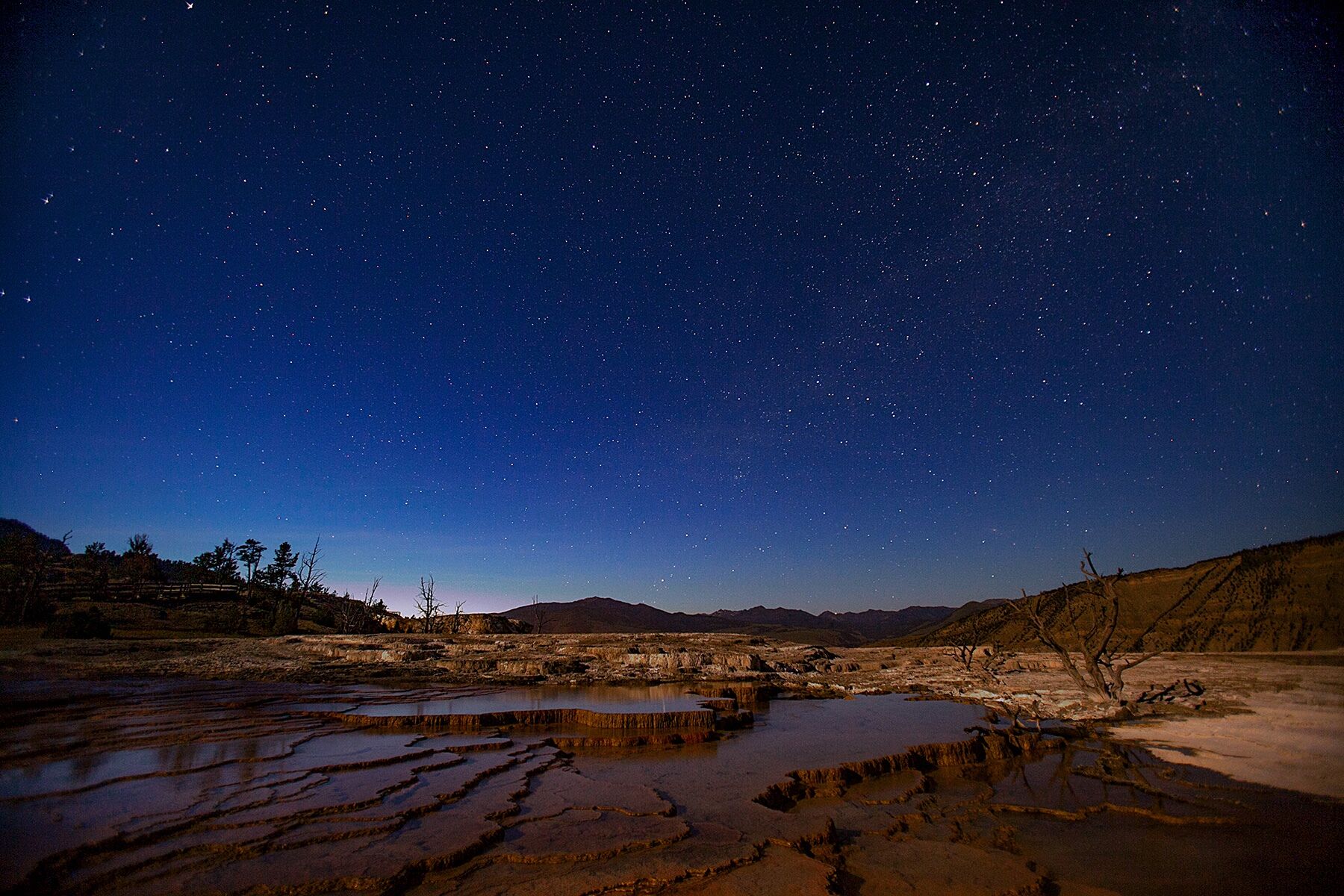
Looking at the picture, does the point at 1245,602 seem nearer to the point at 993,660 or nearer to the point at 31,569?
the point at 993,660

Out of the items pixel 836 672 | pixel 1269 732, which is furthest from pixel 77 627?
pixel 1269 732

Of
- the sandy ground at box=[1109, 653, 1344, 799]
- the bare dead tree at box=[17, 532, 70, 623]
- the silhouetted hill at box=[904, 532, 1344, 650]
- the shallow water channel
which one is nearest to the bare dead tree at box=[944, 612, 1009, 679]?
the silhouetted hill at box=[904, 532, 1344, 650]

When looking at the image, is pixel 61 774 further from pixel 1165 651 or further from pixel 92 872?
pixel 1165 651

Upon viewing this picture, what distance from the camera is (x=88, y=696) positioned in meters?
15.9

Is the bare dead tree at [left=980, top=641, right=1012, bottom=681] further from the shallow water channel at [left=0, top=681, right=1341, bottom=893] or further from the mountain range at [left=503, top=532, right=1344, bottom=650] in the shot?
the shallow water channel at [left=0, top=681, right=1341, bottom=893]

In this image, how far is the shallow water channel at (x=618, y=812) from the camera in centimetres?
548

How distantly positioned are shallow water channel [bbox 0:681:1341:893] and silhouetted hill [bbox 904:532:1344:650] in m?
16.8

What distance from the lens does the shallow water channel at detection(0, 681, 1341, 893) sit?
18.0 ft

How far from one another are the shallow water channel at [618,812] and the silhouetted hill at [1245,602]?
1683 centimetres

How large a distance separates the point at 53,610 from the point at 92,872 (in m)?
55.3

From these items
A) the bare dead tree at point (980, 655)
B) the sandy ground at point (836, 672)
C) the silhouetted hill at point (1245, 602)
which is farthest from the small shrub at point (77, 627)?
the silhouetted hill at point (1245, 602)

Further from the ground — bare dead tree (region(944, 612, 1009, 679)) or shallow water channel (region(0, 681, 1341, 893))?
shallow water channel (region(0, 681, 1341, 893))

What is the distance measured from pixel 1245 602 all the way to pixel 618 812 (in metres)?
36.0

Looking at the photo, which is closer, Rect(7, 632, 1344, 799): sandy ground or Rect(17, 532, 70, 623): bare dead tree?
Rect(7, 632, 1344, 799): sandy ground
